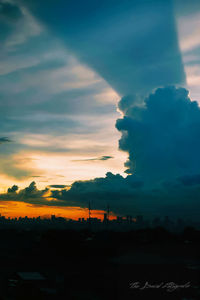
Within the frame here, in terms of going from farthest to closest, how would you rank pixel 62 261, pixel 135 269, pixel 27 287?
1. pixel 62 261
2. pixel 135 269
3. pixel 27 287

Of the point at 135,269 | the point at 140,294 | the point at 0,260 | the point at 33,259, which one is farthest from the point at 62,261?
the point at 140,294

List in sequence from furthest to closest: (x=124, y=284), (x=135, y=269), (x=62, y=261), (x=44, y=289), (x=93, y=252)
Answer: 1. (x=93, y=252)
2. (x=62, y=261)
3. (x=135, y=269)
4. (x=124, y=284)
5. (x=44, y=289)

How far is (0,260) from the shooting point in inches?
3986

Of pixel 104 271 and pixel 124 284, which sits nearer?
pixel 124 284

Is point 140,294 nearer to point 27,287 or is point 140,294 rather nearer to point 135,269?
point 135,269

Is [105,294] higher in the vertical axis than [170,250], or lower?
lower

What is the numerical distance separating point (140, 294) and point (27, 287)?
20.9m

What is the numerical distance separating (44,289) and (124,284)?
1516 centimetres

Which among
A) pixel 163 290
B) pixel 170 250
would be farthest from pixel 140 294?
pixel 170 250

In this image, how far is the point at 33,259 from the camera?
102938 millimetres

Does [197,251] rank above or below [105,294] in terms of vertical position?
above

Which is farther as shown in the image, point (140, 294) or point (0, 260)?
point (0, 260)

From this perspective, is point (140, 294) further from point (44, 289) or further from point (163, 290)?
point (44, 289)

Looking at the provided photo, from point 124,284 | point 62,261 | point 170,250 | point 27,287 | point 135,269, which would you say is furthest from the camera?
point 62,261
